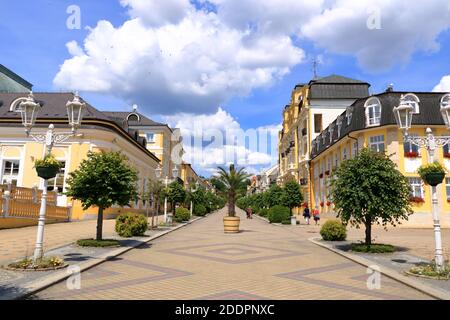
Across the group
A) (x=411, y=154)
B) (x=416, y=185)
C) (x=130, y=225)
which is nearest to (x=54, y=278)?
(x=130, y=225)

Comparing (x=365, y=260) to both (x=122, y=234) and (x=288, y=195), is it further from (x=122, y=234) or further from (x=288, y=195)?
(x=288, y=195)

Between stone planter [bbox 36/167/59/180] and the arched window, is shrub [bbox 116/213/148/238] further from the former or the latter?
the arched window

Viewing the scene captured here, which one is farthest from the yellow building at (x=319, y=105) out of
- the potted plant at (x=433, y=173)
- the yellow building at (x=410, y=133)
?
the potted plant at (x=433, y=173)

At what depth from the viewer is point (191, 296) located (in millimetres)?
6613

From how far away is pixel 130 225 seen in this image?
17516mm

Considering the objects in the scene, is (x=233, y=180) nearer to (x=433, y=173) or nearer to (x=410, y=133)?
(x=410, y=133)

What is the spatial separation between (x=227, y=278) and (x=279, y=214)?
2481 centimetres

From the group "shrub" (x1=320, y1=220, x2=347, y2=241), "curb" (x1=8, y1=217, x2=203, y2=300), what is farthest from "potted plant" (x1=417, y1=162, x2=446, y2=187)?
Answer: "curb" (x1=8, y1=217, x2=203, y2=300)

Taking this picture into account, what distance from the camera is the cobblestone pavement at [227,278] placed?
6.79 meters

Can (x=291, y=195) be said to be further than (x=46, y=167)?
Yes

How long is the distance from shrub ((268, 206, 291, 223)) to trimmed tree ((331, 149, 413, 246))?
745 inches

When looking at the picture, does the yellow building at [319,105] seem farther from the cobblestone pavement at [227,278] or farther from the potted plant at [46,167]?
the potted plant at [46,167]

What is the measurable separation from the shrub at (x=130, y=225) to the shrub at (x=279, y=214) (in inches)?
663

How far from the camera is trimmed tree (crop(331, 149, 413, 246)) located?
12.5 meters
